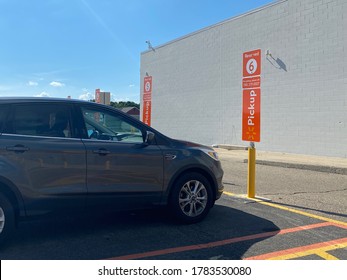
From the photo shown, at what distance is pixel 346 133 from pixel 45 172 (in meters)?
12.3

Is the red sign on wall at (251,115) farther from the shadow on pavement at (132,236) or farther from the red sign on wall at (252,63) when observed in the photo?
the shadow on pavement at (132,236)

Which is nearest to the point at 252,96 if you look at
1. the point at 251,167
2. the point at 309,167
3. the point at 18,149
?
the point at 251,167

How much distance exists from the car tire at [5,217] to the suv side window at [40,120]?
0.85 metres

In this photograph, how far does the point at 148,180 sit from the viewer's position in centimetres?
523

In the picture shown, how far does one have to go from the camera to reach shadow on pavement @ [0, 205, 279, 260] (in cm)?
437

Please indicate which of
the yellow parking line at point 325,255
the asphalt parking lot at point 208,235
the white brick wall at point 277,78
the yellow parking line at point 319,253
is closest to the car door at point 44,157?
the asphalt parking lot at point 208,235

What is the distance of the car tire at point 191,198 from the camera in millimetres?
5477

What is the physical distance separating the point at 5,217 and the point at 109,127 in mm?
1784

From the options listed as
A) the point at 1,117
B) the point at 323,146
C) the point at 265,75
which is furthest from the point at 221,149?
the point at 1,117

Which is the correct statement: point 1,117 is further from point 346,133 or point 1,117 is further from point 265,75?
point 265,75

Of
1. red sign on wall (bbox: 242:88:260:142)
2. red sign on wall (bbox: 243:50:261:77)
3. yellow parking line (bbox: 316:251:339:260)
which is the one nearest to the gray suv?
yellow parking line (bbox: 316:251:339:260)

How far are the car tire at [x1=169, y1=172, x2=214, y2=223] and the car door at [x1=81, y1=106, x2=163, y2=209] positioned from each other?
12.0 inches

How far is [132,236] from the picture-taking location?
16.6ft

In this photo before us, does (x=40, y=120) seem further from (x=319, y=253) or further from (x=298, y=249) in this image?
(x=319, y=253)
